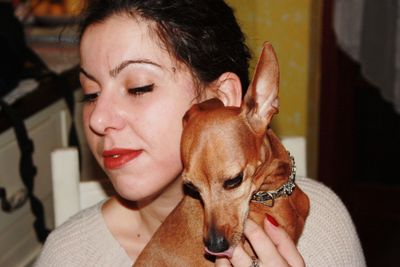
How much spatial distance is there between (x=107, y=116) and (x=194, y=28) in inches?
10.7

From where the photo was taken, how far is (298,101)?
124 inches

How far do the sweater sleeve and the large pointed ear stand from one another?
0.40m

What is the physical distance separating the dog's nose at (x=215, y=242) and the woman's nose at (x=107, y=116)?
0.27 m

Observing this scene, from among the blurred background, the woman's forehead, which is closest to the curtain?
the blurred background

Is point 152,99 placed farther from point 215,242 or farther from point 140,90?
point 215,242

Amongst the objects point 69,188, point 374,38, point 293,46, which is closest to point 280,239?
point 69,188

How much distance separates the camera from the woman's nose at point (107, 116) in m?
1.19

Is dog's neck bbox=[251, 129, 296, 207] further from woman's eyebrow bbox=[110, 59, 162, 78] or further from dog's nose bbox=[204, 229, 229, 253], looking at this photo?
woman's eyebrow bbox=[110, 59, 162, 78]

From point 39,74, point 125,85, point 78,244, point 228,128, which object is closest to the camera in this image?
point 228,128

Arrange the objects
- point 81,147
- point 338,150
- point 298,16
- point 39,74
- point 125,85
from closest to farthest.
→ point 125,85 → point 39,74 → point 81,147 → point 298,16 → point 338,150

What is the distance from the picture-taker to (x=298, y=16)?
120 inches

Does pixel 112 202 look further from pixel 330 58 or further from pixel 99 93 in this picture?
pixel 330 58

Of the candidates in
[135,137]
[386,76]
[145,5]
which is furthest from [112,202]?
[386,76]

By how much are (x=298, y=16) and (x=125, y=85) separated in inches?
78.4
